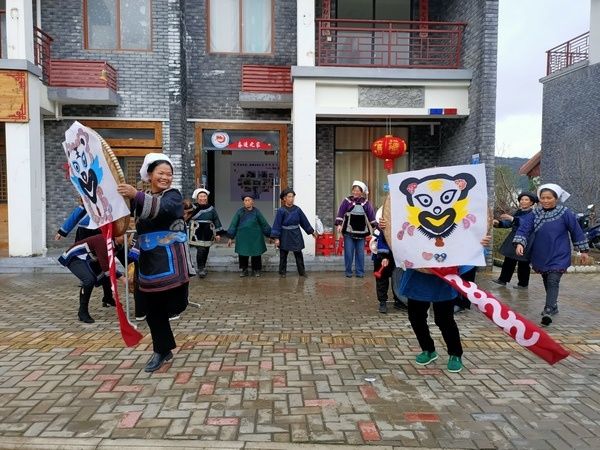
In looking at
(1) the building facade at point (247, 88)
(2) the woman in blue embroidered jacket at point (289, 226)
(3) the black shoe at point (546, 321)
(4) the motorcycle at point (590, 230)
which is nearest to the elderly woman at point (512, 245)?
(3) the black shoe at point (546, 321)

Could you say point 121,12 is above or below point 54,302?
above

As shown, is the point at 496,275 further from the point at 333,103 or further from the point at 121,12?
the point at 121,12

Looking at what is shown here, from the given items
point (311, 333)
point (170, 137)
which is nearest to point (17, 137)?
point (170, 137)

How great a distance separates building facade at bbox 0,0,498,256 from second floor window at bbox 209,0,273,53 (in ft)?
0.08

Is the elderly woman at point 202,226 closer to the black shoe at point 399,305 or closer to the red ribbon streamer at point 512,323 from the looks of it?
the black shoe at point 399,305

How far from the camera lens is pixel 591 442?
3066 mm

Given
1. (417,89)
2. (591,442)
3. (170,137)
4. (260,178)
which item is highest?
(417,89)

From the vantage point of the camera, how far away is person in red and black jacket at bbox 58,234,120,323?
5.71 m

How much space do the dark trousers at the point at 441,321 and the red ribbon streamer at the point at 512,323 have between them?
0.72 feet

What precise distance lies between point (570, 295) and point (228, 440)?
650 centimetres

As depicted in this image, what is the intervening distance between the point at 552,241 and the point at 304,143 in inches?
214

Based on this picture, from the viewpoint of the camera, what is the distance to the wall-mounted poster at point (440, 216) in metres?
3.97

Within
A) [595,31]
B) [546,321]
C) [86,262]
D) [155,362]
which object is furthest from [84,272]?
[595,31]

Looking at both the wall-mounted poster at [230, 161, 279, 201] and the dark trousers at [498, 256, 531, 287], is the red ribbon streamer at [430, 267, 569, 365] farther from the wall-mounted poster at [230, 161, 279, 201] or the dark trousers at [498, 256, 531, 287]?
the wall-mounted poster at [230, 161, 279, 201]
